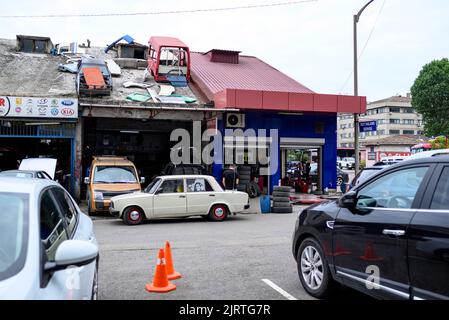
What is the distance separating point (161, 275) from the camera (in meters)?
6.04

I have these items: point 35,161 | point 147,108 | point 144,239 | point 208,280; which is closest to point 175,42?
point 147,108

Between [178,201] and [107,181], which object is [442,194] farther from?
[107,181]

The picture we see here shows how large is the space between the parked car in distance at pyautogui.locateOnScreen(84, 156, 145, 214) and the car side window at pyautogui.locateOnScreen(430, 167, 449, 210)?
482 inches

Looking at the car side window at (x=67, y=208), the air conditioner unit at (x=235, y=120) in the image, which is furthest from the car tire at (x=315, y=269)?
the air conditioner unit at (x=235, y=120)

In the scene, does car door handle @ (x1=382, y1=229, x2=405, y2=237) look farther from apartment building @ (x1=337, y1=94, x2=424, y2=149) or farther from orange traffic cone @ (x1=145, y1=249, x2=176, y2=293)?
apartment building @ (x1=337, y1=94, x2=424, y2=149)

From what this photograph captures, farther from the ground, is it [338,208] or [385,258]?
[338,208]

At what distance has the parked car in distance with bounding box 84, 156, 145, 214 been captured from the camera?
Answer: 1489 cm

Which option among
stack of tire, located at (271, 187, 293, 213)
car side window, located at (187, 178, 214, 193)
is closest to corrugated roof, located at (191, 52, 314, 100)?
stack of tire, located at (271, 187, 293, 213)

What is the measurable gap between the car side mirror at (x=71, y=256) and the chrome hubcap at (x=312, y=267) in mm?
3056

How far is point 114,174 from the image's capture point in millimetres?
16391

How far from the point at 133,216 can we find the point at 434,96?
51.5 metres

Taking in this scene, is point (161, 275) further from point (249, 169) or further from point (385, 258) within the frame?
point (249, 169)

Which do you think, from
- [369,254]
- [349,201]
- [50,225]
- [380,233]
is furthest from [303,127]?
[50,225]
